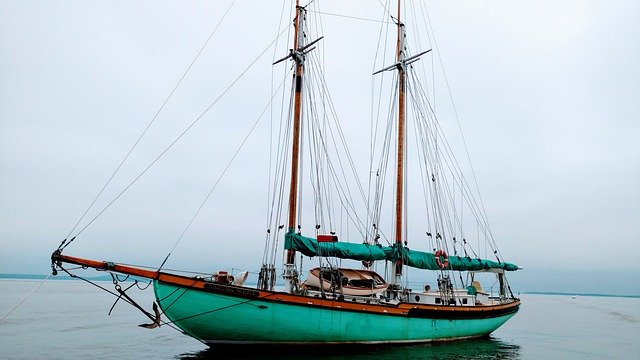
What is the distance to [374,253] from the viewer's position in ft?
96.2

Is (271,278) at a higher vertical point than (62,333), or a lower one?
higher

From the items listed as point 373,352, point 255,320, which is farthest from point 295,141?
point 373,352

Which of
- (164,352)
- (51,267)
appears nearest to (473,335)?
(164,352)

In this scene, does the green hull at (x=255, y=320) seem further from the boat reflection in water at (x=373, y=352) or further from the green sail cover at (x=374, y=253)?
the green sail cover at (x=374, y=253)

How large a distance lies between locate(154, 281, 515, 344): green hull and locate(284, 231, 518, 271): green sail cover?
3869 millimetres

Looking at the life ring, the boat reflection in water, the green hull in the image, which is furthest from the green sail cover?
the boat reflection in water

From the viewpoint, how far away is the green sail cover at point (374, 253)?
26.4 meters

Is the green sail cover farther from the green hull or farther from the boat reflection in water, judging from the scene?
the boat reflection in water

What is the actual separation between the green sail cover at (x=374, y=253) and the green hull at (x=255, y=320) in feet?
12.7

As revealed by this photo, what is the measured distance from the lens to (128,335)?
38.2 metres

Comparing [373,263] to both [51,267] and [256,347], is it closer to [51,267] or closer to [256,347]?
[256,347]

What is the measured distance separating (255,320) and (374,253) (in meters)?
9.66

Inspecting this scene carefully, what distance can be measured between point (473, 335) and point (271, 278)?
1665cm

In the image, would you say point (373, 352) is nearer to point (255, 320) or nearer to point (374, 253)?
point (374, 253)
